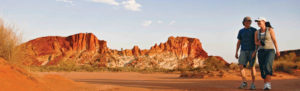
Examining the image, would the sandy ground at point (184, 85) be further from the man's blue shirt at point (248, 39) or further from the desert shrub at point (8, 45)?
the desert shrub at point (8, 45)

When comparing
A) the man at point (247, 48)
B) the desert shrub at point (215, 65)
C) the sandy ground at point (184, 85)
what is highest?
the man at point (247, 48)

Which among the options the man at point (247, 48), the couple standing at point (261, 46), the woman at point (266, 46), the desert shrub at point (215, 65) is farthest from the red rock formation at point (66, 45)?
the woman at point (266, 46)

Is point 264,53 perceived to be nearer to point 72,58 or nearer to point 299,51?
point 299,51

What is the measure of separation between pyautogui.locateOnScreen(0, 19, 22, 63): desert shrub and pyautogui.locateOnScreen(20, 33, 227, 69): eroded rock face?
4131cm

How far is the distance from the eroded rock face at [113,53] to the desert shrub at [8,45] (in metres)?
41.3

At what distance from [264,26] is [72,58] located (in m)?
48.2

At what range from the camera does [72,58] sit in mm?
50688

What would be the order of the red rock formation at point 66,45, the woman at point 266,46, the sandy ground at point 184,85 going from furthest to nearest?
the red rock formation at point 66,45 → the sandy ground at point 184,85 → the woman at point 266,46

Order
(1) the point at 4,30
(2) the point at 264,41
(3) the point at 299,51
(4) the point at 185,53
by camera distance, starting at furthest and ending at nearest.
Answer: (4) the point at 185,53 → (3) the point at 299,51 → (1) the point at 4,30 → (2) the point at 264,41

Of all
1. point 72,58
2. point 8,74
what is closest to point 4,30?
point 8,74

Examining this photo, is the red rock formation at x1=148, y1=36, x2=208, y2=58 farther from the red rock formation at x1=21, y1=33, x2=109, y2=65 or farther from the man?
the man

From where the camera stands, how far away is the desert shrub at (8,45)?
6684 mm

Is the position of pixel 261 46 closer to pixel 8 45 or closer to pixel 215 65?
pixel 8 45

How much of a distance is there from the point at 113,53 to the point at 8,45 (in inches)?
1823
